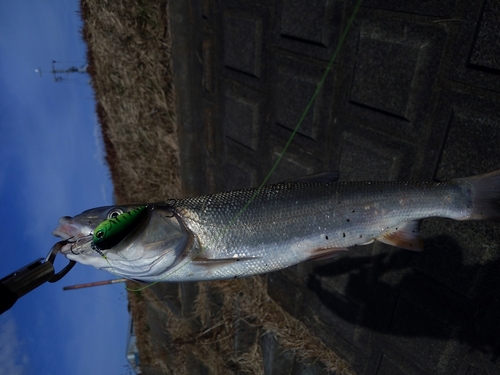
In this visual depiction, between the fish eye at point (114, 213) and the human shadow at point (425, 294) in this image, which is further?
the human shadow at point (425, 294)

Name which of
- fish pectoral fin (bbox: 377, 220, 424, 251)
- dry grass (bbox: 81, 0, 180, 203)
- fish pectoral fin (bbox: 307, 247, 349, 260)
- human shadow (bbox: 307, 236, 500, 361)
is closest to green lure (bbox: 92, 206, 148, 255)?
fish pectoral fin (bbox: 307, 247, 349, 260)

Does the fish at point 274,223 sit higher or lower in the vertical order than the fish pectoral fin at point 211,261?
higher

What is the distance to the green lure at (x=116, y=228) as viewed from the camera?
168 cm

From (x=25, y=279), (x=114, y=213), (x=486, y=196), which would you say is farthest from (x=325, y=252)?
(x=25, y=279)

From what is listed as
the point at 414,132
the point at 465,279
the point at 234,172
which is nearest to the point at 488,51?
the point at 414,132

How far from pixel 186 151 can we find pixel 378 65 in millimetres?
2742

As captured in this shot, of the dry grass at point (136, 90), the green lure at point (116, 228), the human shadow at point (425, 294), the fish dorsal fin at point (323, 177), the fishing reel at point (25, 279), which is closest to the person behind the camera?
the fishing reel at point (25, 279)

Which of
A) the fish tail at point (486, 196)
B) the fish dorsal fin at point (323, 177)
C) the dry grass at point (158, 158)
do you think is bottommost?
the dry grass at point (158, 158)

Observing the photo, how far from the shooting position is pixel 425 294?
2814 mm

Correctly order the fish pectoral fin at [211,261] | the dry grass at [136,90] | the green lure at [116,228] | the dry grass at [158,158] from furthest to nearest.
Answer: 1. the dry grass at [136,90]
2. the dry grass at [158,158]
3. the fish pectoral fin at [211,261]
4. the green lure at [116,228]

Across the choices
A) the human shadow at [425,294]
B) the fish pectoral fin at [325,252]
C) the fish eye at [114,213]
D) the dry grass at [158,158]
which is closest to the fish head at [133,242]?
the fish eye at [114,213]

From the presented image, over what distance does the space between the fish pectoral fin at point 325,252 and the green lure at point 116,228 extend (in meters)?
0.92

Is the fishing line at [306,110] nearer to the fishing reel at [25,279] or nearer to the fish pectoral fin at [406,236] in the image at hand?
the fishing reel at [25,279]

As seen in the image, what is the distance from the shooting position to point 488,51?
2109 millimetres
